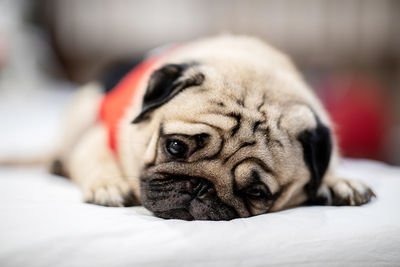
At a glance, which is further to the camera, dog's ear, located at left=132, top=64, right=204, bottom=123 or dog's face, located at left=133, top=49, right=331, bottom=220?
dog's ear, located at left=132, top=64, right=204, bottom=123

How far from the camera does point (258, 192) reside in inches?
61.9

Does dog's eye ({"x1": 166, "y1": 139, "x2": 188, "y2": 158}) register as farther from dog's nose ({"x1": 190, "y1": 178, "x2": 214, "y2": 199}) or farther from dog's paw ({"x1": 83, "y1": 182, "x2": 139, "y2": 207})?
dog's paw ({"x1": 83, "y1": 182, "x2": 139, "y2": 207})

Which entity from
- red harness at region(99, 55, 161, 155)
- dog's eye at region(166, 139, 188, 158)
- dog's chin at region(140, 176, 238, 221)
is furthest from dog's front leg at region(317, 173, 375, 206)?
red harness at region(99, 55, 161, 155)

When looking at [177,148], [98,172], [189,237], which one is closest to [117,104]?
[98,172]

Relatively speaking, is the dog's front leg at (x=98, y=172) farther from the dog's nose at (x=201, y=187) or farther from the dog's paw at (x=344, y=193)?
the dog's paw at (x=344, y=193)

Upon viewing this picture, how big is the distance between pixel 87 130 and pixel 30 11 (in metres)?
5.08

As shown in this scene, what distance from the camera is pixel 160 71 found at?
1.77m

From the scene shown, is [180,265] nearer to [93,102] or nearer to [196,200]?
[196,200]

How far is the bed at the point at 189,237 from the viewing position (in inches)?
42.2

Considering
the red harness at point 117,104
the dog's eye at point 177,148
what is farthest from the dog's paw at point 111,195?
the red harness at point 117,104

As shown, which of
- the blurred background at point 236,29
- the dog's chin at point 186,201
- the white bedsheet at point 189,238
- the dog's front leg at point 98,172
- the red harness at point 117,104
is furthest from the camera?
the blurred background at point 236,29

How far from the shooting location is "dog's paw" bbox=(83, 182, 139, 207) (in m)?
1.64

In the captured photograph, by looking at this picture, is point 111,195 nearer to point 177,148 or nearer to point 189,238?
point 177,148

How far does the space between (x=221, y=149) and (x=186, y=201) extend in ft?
0.85
